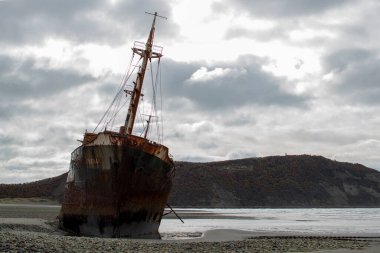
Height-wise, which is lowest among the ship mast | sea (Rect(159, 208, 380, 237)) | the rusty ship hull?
sea (Rect(159, 208, 380, 237))

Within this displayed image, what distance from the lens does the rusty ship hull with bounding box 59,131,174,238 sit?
25.0 metres

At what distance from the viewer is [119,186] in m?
24.9

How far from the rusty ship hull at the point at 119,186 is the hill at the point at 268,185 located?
92374 mm

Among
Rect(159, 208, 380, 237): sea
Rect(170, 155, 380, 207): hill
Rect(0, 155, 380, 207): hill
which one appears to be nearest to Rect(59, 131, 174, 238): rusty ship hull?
Rect(159, 208, 380, 237): sea

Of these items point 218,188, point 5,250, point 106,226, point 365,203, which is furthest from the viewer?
point 365,203

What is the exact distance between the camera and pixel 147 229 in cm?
2709

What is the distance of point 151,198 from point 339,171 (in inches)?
5673

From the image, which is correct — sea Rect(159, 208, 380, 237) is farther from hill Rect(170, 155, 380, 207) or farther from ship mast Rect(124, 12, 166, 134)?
hill Rect(170, 155, 380, 207)

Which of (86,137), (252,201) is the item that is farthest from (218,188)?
(86,137)

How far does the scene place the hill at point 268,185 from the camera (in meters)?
129

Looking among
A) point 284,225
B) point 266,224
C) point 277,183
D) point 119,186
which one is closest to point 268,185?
point 277,183

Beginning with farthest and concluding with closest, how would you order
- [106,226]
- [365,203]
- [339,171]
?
[339,171], [365,203], [106,226]

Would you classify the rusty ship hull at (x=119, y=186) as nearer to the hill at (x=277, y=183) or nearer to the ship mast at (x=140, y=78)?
the ship mast at (x=140, y=78)

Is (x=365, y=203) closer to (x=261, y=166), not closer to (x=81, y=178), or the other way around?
(x=261, y=166)
